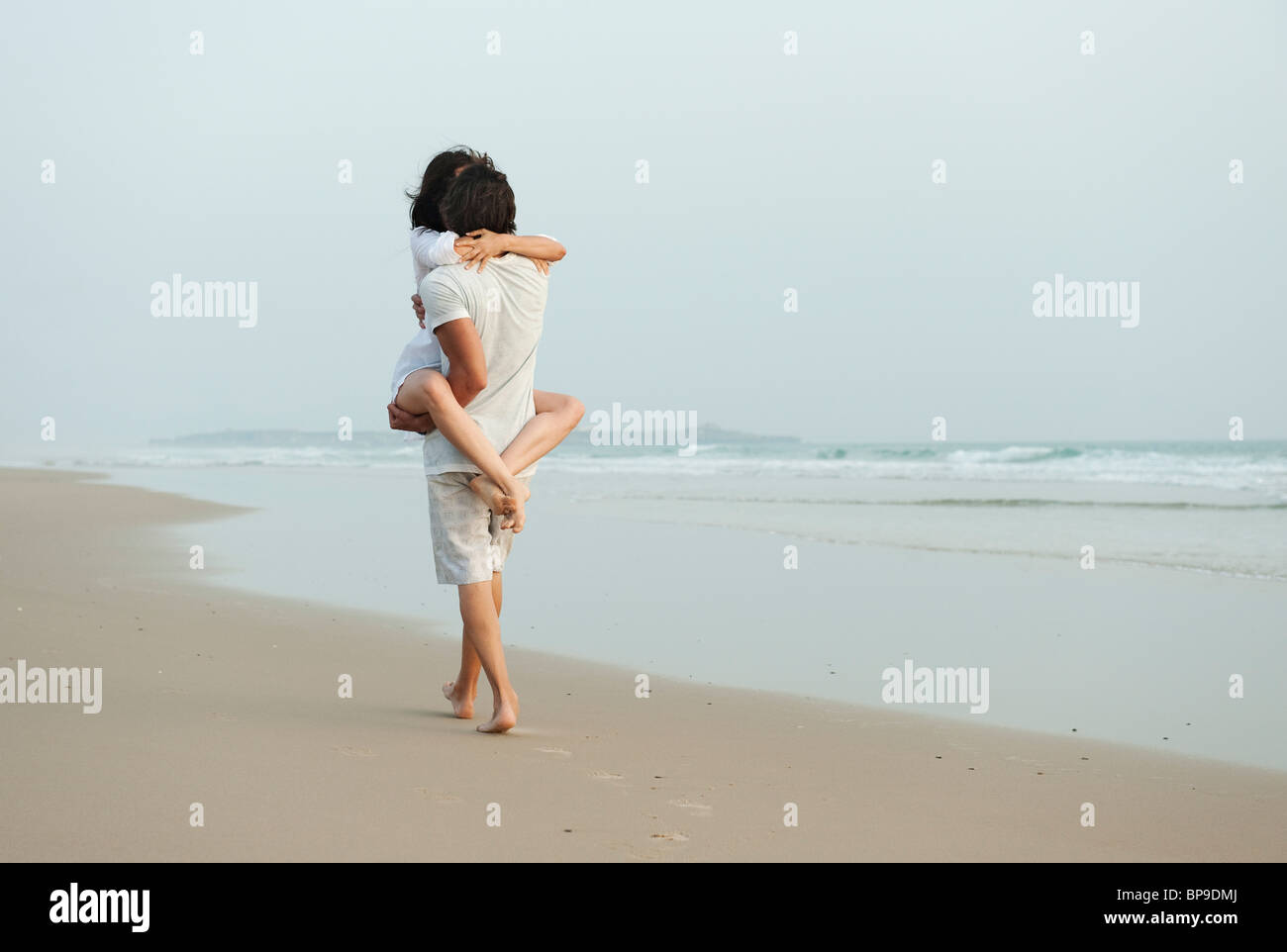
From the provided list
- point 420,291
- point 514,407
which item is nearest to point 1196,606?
point 514,407

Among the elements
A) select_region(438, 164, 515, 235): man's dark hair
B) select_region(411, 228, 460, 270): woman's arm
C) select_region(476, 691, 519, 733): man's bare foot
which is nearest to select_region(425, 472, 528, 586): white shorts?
select_region(476, 691, 519, 733): man's bare foot

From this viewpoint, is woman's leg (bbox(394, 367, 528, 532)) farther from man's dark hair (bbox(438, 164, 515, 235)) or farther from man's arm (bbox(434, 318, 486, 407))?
man's dark hair (bbox(438, 164, 515, 235))

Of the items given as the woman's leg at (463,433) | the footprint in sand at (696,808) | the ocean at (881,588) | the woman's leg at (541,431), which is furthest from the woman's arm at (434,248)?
the ocean at (881,588)

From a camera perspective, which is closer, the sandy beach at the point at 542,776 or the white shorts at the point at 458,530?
the sandy beach at the point at 542,776

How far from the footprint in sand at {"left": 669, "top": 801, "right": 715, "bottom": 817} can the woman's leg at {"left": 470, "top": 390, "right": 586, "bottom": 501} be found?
1.17 m

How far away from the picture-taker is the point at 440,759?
10.3 feet

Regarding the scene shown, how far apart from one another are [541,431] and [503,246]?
63 cm

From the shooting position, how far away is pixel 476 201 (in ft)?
11.4

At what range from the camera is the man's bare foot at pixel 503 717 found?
350 cm

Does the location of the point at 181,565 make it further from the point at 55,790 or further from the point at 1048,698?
the point at 1048,698

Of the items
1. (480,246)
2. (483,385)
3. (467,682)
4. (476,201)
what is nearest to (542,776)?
(467,682)

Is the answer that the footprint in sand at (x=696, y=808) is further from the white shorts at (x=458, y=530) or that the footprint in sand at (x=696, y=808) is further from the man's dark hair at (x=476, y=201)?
the man's dark hair at (x=476, y=201)

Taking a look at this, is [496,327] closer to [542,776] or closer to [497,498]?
[497,498]

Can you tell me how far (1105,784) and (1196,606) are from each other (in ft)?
12.6
